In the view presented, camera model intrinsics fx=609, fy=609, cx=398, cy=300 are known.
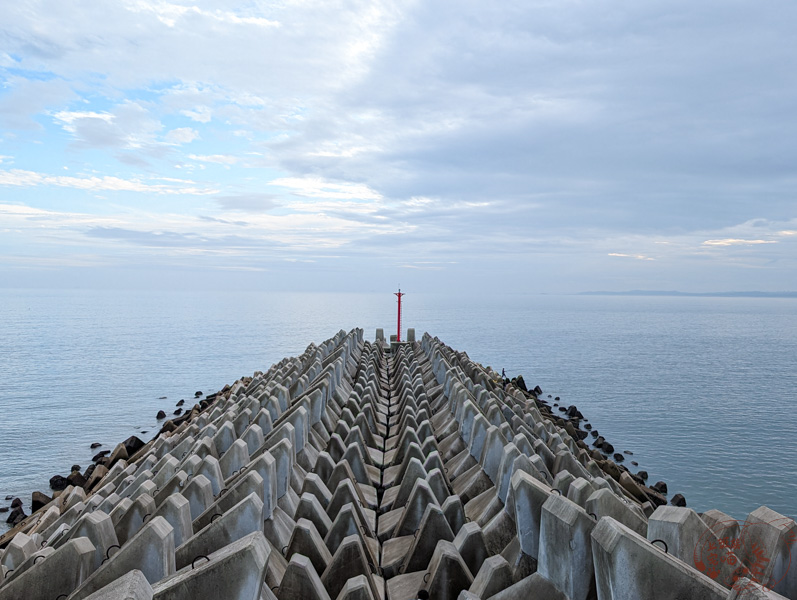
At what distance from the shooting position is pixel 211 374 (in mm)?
59219

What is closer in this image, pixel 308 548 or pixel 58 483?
pixel 308 548

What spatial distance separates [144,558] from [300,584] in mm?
1707

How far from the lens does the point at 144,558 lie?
6.15 metres

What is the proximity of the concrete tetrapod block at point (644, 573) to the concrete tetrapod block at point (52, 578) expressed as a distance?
5.66m

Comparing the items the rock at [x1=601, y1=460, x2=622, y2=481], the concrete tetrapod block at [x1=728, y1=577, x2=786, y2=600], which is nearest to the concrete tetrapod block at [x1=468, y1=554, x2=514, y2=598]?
the concrete tetrapod block at [x1=728, y1=577, x2=786, y2=600]

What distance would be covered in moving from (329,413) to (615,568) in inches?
492

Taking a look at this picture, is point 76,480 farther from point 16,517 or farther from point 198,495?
point 198,495

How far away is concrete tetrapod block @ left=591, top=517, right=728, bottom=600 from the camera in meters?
4.88

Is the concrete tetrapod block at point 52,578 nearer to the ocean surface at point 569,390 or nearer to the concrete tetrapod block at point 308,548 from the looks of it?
the concrete tetrapod block at point 308,548

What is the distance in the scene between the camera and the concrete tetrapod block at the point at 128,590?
449cm

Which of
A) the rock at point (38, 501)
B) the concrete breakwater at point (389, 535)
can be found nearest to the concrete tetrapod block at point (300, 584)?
the concrete breakwater at point (389, 535)

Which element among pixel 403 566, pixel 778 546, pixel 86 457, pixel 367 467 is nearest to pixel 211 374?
pixel 86 457

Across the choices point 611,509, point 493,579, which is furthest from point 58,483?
point 611,509

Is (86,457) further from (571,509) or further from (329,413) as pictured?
(571,509)
